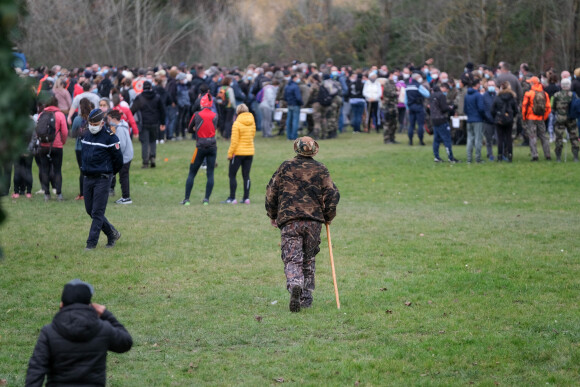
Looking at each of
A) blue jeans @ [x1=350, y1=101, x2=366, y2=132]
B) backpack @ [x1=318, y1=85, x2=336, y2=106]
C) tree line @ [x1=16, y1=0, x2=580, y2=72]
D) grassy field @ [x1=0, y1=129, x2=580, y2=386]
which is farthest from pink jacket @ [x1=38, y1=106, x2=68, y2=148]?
tree line @ [x1=16, y1=0, x2=580, y2=72]

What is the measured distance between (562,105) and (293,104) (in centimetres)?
988

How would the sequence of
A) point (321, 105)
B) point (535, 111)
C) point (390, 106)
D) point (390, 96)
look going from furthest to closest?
point (321, 105) < point (390, 106) < point (390, 96) < point (535, 111)

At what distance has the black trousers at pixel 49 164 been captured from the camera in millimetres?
16781

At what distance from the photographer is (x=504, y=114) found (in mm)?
21266

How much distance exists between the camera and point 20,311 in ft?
30.1

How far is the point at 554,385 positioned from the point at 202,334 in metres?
3.52

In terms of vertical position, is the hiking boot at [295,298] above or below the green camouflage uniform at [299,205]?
below

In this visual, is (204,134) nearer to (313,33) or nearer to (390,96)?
(390,96)

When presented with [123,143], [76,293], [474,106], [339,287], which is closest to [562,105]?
[474,106]

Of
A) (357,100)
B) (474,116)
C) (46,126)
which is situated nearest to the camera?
(46,126)

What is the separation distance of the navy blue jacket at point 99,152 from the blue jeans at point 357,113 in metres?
20.6

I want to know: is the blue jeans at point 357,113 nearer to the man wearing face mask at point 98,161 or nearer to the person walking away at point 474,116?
the person walking away at point 474,116

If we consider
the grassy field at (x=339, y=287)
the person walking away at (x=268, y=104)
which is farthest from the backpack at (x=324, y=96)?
the grassy field at (x=339, y=287)

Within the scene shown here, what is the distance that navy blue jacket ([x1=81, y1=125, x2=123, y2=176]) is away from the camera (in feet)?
38.4
